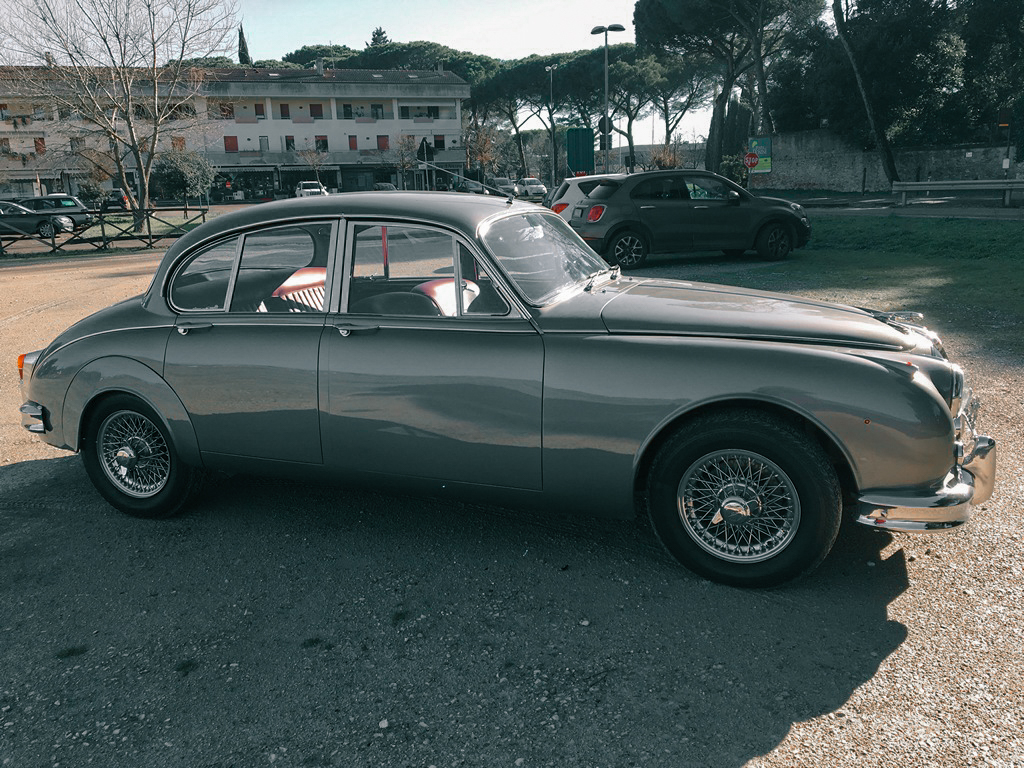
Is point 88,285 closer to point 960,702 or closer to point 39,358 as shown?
point 39,358

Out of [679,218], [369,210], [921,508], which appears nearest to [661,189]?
[679,218]

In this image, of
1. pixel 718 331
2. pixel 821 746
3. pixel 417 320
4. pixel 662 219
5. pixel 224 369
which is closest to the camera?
pixel 821 746

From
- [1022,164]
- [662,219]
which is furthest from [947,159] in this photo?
[662,219]

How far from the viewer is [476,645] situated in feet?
10.2

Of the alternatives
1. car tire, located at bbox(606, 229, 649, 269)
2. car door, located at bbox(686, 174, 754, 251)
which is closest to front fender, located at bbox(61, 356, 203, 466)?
car tire, located at bbox(606, 229, 649, 269)

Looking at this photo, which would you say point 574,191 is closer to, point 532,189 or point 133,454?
point 133,454

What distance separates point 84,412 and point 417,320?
1978mm

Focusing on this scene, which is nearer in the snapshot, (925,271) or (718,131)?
(925,271)

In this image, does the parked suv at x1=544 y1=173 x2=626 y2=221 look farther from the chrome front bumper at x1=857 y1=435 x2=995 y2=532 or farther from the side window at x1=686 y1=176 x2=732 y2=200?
the chrome front bumper at x1=857 y1=435 x2=995 y2=532

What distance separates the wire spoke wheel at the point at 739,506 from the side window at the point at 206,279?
2540 mm

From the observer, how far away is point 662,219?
14.1 meters

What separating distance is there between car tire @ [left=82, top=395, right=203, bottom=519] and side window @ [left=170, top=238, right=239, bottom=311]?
60 centimetres

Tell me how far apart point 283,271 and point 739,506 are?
264 centimetres

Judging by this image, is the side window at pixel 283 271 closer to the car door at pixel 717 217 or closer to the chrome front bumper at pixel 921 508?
the chrome front bumper at pixel 921 508
